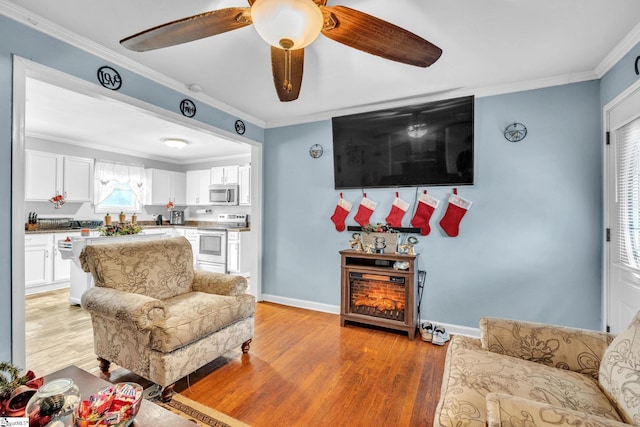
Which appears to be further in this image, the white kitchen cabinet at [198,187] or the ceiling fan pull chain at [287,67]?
the white kitchen cabinet at [198,187]

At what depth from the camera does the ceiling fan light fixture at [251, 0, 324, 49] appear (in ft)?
3.68

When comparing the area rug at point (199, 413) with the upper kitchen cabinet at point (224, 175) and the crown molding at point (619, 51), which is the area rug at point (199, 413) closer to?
the crown molding at point (619, 51)

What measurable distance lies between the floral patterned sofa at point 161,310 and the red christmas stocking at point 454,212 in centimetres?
200

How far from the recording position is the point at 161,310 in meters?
1.82

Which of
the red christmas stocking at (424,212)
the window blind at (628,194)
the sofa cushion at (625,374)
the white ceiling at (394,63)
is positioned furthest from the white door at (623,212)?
the red christmas stocking at (424,212)

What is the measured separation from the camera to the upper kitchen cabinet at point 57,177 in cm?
443

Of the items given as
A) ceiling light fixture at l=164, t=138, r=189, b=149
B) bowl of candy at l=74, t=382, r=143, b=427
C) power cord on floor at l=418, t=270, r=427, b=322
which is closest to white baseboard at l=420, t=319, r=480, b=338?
power cord on floor at l=418, t=270, r=427, b=322

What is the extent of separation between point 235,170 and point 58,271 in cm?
325

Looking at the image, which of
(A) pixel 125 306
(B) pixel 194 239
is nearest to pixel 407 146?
(A) pixel 125 306

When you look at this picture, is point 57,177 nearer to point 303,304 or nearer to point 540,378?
point 303,304

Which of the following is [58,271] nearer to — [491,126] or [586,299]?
[491,126]

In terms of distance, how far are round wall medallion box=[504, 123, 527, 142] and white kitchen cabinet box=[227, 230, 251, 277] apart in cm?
425

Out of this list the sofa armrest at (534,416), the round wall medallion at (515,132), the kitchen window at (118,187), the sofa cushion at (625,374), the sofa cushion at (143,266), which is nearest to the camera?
the sofa armrest at (534,416)

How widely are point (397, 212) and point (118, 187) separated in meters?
5.46
